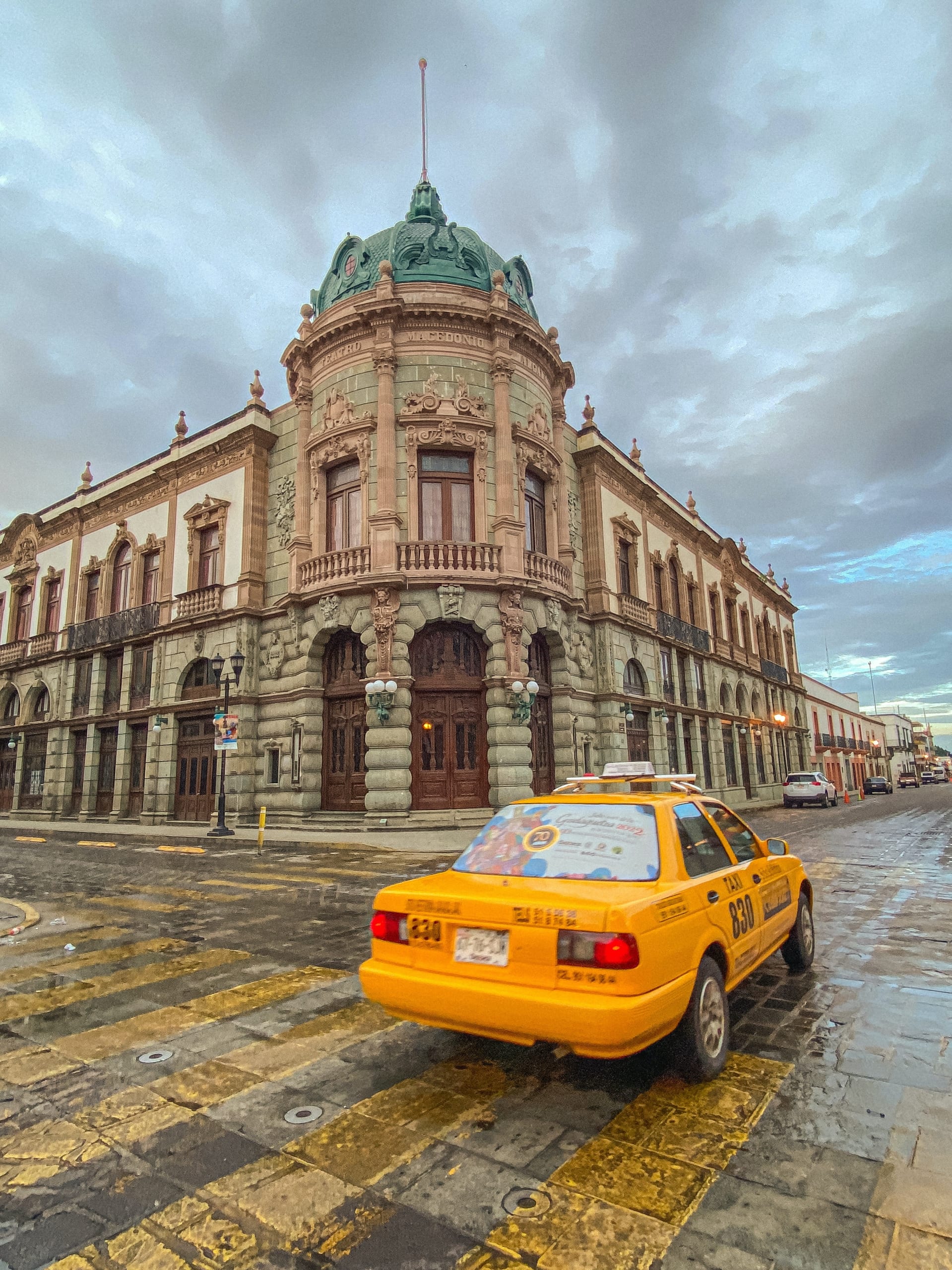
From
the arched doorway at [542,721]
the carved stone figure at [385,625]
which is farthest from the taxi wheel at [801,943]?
the arched doorway at [542,721]

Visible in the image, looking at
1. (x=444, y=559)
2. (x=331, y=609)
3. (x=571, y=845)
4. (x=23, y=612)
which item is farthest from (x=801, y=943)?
(x=23, y=612)

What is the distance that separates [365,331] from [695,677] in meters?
20.3

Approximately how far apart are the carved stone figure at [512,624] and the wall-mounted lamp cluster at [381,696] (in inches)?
131

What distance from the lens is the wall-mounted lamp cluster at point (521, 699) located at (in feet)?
61.9

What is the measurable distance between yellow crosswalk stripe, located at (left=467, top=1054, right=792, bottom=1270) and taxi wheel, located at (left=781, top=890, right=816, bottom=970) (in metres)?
1.97

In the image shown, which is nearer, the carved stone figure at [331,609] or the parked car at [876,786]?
the carved stone figure at [331,609]

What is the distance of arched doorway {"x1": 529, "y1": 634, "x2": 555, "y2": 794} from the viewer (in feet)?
67.3

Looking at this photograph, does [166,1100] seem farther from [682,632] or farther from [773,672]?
[773,672]

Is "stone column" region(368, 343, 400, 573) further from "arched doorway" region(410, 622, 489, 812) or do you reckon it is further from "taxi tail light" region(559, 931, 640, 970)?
"taxi tail light" region(559, 931, 640, 970)

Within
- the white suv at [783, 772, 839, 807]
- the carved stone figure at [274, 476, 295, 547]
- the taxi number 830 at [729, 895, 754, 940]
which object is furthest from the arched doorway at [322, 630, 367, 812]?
the white suv at [783, 772, 839, 807]

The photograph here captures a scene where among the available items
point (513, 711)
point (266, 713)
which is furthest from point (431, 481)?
point (266, 713)

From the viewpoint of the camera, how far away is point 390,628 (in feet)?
61.3

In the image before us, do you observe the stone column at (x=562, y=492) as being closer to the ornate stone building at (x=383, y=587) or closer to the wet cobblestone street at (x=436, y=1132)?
the ornate stone building at (x=383, y=587)

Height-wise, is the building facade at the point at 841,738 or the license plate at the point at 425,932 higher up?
the building facade at the point at 841,738
